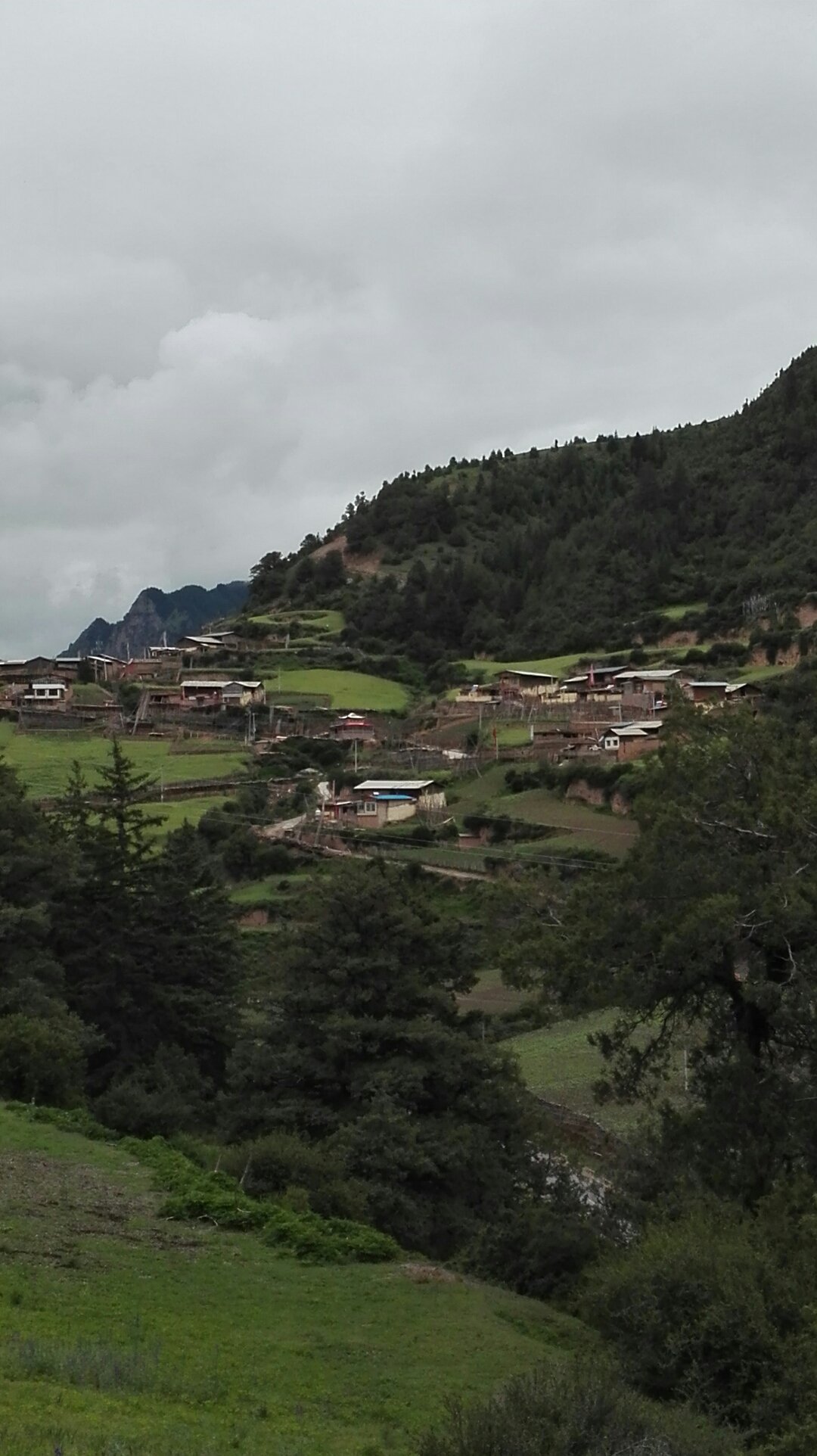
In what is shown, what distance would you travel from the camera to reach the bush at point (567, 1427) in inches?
259

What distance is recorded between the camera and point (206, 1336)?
942 centimetres

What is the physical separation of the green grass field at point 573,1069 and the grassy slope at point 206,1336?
9.52 meters

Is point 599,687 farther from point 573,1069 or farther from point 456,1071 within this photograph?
point 456,1071

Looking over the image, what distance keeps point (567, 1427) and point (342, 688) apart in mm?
75400

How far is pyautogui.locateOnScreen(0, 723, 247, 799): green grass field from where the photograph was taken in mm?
56781

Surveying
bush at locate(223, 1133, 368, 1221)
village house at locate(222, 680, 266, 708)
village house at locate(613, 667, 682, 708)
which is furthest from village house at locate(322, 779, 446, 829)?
bush at locate(223, 1133, 368, 1221)

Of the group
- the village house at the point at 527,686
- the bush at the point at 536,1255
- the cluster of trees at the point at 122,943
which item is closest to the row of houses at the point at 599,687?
the village house at the point at 527,686

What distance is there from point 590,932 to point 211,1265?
554cm

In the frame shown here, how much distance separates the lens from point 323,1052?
58.1 ft

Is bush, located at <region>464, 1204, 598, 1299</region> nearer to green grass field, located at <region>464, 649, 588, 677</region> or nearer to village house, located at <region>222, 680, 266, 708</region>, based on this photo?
village house, located at <region>222, 680, 266, 708</region>

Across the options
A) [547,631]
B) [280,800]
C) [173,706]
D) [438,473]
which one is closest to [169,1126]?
[280,800]

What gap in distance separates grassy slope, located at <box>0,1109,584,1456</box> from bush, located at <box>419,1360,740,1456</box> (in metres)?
1.16

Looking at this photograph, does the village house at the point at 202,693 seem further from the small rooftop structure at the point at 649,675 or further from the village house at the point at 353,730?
the small rooftop structure at the point at 649,675

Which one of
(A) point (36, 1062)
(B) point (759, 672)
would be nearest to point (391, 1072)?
(A) point (36, 1062)
